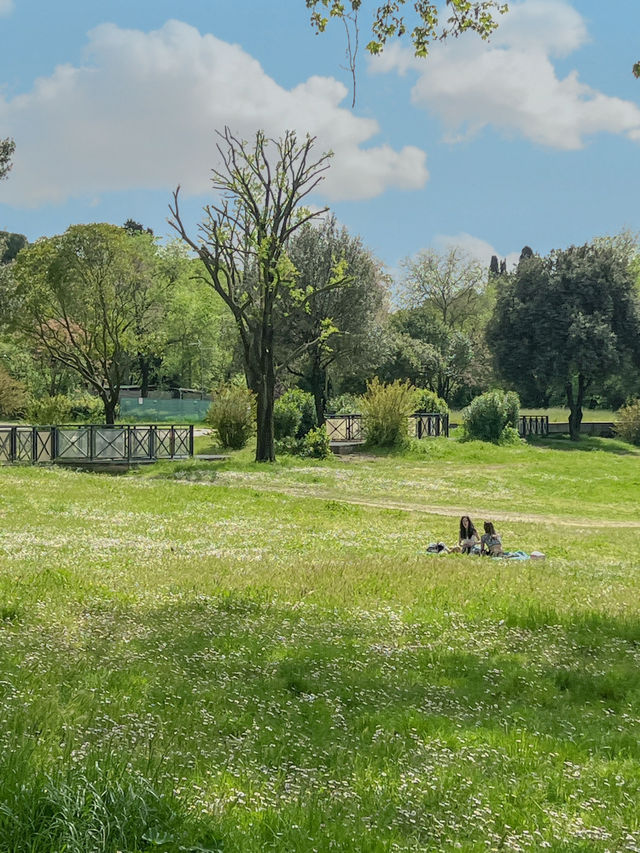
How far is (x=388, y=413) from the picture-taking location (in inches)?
1468

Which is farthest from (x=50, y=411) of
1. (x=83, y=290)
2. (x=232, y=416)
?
(x=232, y=416)

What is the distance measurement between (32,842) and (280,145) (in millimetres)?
31602

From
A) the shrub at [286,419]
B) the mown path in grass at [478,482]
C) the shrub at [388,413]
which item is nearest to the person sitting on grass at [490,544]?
the mown path in grass at [478,482]

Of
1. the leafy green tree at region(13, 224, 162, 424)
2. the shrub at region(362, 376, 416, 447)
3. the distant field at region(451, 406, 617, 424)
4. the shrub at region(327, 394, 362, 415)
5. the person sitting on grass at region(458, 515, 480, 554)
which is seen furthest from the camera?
the distant field at region(451, 406, 617, 424)

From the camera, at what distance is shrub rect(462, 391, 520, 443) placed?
41.7 metres

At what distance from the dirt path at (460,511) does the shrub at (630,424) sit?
91.8 ft

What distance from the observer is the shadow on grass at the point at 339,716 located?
11.5 feet

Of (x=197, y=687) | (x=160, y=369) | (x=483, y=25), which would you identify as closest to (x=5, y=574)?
(x=197, y=687)

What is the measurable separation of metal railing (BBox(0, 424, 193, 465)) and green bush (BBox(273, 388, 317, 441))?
6.38m

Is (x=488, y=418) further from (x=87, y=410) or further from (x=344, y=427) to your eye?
(x=87, y=410)

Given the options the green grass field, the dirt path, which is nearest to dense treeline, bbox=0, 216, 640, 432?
the dirt path

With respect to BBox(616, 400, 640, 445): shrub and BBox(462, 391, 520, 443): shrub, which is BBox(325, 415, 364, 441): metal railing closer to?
BBox(462, 391, 520, 443): shrub

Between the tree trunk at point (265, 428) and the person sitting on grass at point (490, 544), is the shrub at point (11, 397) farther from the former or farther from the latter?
the person sitting on grass at point (490, 544)

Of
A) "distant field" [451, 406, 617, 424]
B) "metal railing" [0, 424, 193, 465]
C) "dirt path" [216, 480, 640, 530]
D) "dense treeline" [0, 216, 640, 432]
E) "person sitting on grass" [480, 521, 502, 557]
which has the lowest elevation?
"dirt path" [216, 480, 640, 530]
